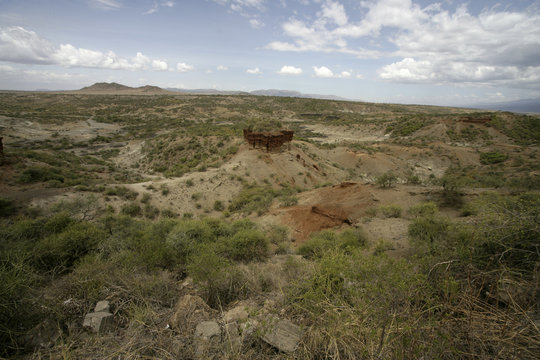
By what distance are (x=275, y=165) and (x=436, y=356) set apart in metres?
19.4

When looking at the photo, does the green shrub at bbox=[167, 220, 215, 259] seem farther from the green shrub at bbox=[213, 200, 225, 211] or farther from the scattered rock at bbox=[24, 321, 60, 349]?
the green shrub at bbox=[213, 200, 225, 211]

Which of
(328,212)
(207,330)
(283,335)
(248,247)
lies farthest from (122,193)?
(283,335)

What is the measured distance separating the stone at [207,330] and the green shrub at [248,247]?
325 centimetres

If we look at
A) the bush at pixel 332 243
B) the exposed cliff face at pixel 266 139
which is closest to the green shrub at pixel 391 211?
the bush at pixel 332 243

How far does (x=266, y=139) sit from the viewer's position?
22.9m

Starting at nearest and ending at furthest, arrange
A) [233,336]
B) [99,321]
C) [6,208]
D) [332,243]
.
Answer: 1. [233,336]
2. [99,321]
3. [332,243]
4. [6,208]

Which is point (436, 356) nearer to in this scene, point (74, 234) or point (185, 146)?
point (74, 234)

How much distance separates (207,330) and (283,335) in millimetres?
1148

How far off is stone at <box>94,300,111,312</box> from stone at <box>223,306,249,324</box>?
79.5 inches

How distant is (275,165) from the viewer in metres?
21.6

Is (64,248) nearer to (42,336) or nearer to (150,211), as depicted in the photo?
(42,336)

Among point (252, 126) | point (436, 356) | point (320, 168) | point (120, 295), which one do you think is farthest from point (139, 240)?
point (320, 168)

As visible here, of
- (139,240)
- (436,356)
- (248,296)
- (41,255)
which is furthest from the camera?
(139,240)

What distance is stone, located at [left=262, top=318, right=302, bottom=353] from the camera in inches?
125
